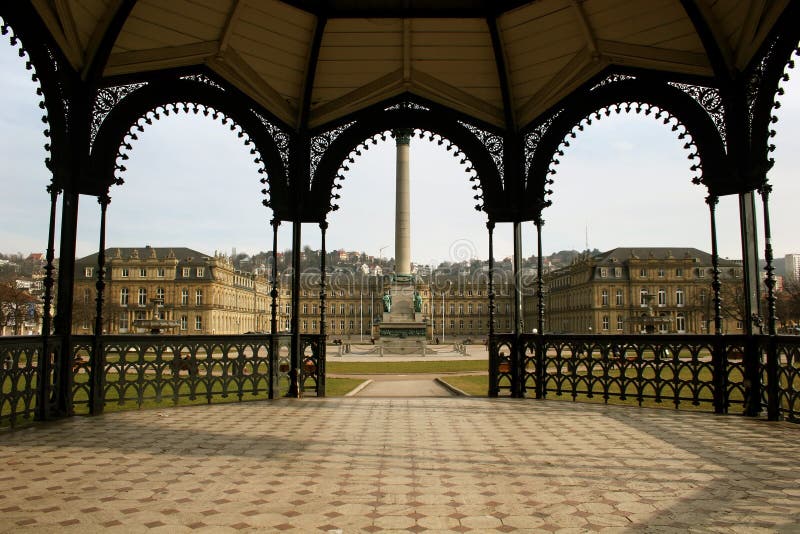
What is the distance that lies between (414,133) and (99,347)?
650cm

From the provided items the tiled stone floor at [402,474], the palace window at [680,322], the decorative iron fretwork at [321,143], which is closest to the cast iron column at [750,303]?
the tiled stone floor at [402,474]

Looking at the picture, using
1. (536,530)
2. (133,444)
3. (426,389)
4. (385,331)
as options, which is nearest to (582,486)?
(536,530)

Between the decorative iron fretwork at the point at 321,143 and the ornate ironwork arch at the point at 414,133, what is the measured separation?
0.10ft

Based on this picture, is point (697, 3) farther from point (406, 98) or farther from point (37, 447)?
point (37, 447)

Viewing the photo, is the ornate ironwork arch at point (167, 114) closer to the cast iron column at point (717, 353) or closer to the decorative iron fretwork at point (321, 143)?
the decorative iron fretwork at point (321, 143)

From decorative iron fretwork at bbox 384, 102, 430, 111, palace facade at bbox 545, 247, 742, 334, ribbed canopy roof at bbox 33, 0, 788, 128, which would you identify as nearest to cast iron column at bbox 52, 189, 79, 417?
ribbed canopy roof at bbox 33, 0, 788, 128

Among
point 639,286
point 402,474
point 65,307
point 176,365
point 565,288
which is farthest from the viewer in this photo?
point 565,288

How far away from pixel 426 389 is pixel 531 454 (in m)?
10.6

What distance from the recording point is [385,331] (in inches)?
1875

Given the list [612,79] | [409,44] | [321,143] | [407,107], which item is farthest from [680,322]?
[409,44]

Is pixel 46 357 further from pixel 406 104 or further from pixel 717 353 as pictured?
pixel 717 353

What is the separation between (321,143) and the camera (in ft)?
38.4

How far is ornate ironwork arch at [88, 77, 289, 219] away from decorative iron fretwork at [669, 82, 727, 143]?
7.01 metres

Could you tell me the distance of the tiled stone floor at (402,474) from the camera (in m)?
4.36
